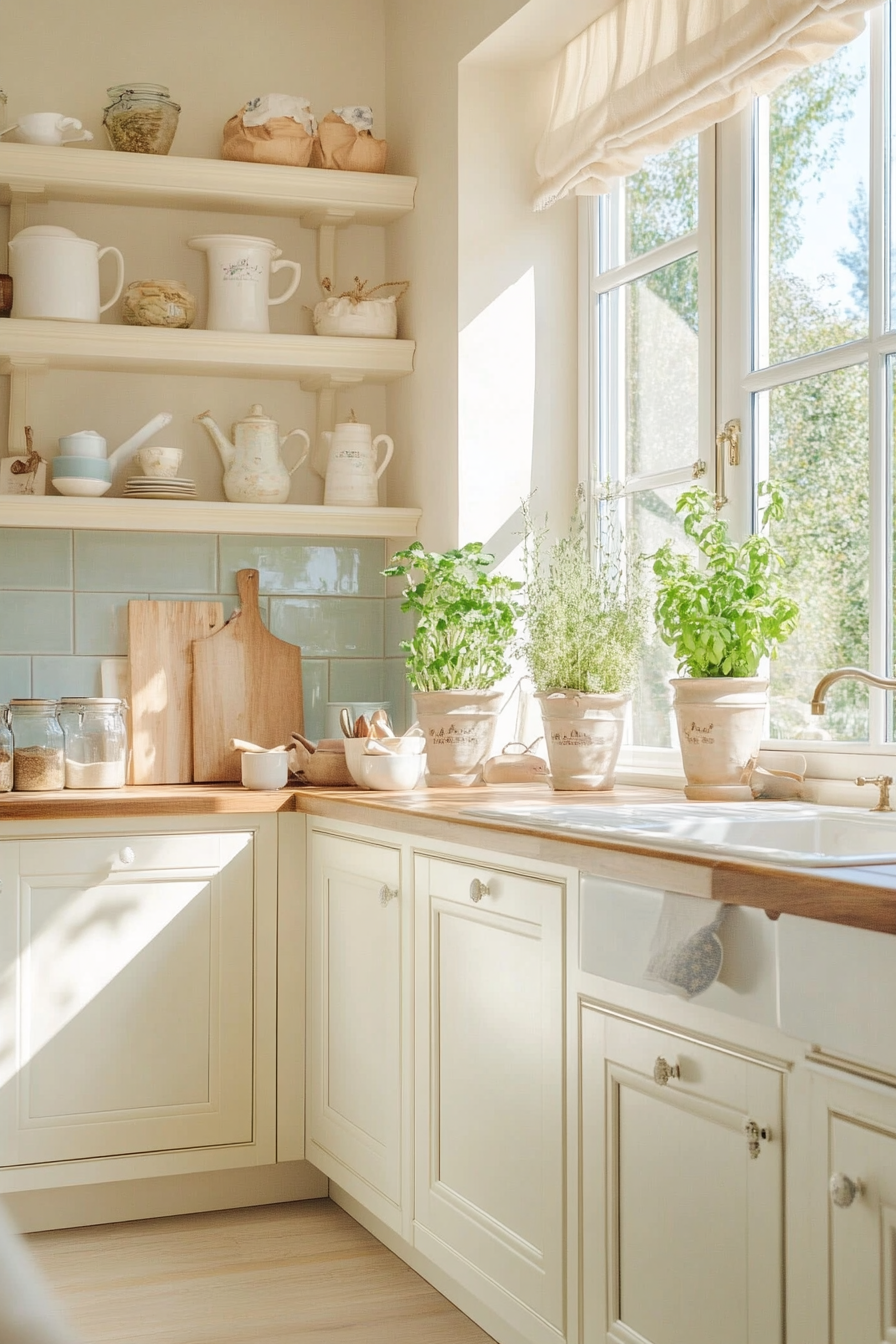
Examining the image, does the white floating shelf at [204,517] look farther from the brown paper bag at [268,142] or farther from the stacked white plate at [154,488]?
the brown paper bag at [268,142]

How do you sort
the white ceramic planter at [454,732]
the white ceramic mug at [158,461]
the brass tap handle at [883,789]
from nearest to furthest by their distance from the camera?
the brass tap handle at [883,789] → the white ceramic planter at [454,732] → the white ceramic mug at [158,461]

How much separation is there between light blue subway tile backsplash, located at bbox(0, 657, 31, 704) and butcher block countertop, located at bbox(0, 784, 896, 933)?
407mm

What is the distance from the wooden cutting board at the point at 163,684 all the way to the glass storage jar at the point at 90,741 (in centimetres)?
18

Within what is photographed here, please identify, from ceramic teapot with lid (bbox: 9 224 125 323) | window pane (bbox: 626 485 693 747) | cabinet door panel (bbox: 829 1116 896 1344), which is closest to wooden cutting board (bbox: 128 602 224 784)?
ceramic teapot with lid (bbox: 9 224 125 323)

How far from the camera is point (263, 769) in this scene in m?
2.97

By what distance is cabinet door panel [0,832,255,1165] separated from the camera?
2725mm

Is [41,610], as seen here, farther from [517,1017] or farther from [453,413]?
[517,1017]

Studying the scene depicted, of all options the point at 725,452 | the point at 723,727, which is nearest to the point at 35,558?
the point at 725,452

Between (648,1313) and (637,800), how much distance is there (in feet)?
3.23

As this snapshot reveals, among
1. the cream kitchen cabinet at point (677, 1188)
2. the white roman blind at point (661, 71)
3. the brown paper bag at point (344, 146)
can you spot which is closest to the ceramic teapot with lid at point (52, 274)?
the brown paper bag at point (344, 146)

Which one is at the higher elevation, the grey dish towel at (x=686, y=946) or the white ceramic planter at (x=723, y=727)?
the white ceramic planter at (x=723, y=727)

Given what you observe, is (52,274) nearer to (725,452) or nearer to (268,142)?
(268,142)

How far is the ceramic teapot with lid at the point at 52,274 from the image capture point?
126 inches

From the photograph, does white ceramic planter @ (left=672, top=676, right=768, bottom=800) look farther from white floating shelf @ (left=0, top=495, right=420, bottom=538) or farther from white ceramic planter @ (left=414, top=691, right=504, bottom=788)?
white floating shelf @ (left=0, top=495, right=420, bottom=538)
